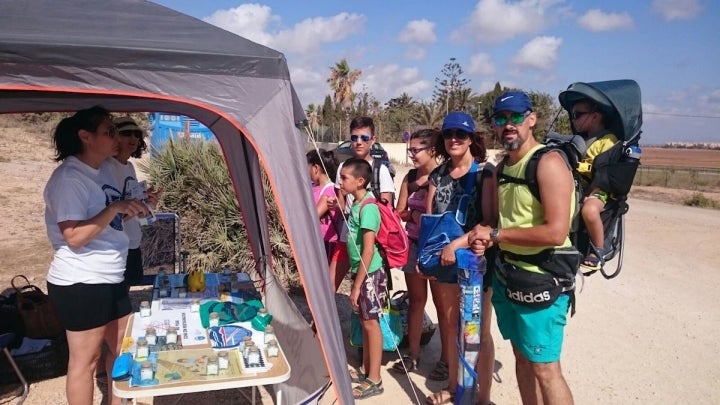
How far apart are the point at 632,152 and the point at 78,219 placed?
8.76 feet

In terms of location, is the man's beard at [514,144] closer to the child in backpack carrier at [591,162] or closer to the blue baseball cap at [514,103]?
the blue baseball cap at [514,103]

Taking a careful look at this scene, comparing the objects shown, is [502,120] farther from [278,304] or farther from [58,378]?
[58,378]

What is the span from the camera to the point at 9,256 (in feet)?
21.8

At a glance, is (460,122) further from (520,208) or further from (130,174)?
Result: (130,174)

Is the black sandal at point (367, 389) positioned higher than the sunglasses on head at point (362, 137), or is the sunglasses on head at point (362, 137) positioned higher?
the sunglasses on head at point (362, 137)

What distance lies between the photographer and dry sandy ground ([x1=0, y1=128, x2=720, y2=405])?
11.8ft

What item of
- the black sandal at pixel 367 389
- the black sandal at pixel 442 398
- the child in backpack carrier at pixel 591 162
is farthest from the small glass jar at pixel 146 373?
the child in backpack carrier at pixel 591 162

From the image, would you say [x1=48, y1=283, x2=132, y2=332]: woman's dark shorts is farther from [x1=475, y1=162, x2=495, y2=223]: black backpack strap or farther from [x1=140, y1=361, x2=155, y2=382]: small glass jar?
[x1=475, y1=162, x2=495, y2=223]: black backpack strap

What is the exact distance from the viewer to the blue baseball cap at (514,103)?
96.0 inches

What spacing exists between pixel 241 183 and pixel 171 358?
2.37m

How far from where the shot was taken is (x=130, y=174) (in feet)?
11.8

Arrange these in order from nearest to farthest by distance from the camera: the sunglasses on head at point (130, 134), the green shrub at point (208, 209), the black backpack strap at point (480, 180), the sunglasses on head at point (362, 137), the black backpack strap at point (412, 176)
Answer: the black backpack strap at point (480, 180), the sunglasses on head at point (130, 134), the black backpack strap at point (412, 176), the sunglasses on head at point (362, 137), the green shrub at point (208, 209)

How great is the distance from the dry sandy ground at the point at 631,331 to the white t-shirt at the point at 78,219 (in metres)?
1.34

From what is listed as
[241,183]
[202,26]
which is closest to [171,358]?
[202,26]
